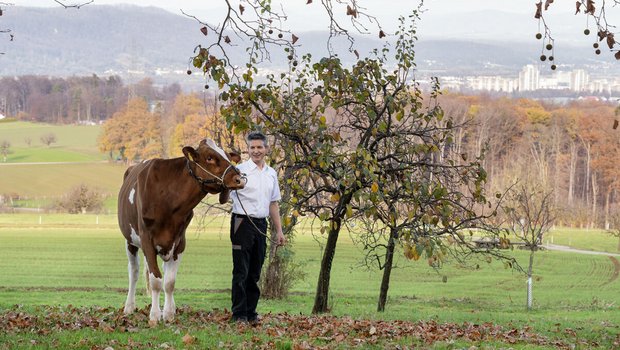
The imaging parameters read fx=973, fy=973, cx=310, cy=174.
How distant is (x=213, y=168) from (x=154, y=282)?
1.64 metres

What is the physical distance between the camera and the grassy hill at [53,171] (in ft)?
450

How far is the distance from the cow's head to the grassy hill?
113 metres

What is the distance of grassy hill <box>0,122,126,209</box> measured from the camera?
137250 mm

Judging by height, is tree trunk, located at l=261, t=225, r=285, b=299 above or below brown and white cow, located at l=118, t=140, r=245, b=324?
below

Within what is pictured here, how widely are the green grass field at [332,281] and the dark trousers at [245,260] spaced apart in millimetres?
13504

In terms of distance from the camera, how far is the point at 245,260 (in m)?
11.7

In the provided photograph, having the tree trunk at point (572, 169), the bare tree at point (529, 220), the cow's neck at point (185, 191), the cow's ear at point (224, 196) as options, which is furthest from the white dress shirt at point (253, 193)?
the tree trunk at point (572, 169)

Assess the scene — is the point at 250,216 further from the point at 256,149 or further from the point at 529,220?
the point at 529,220

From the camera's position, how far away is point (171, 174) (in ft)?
38.7

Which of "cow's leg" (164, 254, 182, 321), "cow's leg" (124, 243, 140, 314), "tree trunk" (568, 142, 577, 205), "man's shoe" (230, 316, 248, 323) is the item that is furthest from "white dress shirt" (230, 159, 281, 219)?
"tree trunk" (568, 142, 577, 205)

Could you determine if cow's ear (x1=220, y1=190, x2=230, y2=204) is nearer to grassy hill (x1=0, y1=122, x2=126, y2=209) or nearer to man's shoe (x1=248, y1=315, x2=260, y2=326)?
man's shoe (x1=248, y1=315, x2=260, y2=326)

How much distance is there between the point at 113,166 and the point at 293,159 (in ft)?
510

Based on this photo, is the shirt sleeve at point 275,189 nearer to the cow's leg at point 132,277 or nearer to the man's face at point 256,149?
the man's face at point 256,149

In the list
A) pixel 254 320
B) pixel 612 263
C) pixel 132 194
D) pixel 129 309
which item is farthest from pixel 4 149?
pixel 254 320
